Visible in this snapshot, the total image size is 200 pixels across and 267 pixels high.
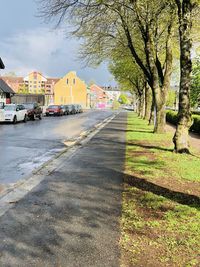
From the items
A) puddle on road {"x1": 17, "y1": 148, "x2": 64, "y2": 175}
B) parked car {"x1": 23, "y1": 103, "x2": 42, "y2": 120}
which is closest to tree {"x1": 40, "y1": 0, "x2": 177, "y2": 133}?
puddle on road {"x1": 17, "y1": 148, "x2": 64, "y2": 175}

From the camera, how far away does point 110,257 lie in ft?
15.2

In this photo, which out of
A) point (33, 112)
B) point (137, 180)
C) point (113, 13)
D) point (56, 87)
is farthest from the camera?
point (56, 87)

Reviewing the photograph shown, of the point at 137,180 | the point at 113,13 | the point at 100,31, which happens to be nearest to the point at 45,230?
the point at 137,180

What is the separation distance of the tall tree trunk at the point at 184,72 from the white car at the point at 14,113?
22.1 m

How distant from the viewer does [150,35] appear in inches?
834

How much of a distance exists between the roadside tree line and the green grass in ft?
11.7

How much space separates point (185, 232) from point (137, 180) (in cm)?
363

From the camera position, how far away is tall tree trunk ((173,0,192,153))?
13.1m

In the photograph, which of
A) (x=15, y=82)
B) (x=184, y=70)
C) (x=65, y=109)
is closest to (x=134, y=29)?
(x=184, y=70)

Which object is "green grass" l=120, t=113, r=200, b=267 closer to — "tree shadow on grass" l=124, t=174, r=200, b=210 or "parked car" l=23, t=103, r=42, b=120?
"tree shadow on grass" l=124, t=174, r=200, b=210

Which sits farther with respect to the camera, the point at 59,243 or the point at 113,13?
the point at 113,13

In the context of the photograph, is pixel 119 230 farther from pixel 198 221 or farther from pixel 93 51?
pixel 93 51

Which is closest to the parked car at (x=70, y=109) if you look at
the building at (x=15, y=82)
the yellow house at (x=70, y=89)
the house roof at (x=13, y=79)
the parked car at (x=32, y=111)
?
the parked car at (x=32, y=111)

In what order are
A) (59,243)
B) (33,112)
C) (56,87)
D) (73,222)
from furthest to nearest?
1. (56,87)
2. (33,112)
3. (73,222)
4. (59,243)
